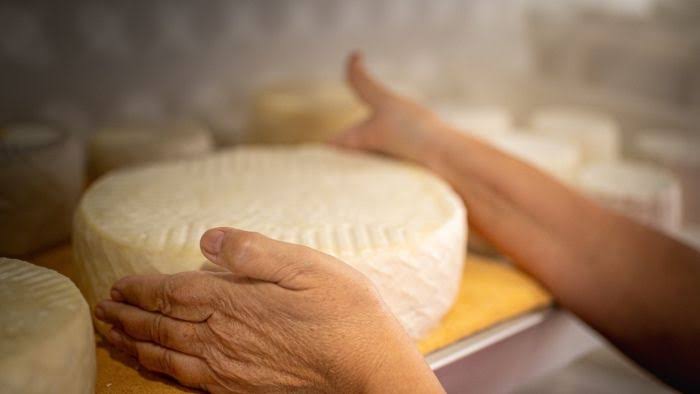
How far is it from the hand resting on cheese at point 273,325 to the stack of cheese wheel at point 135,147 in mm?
645

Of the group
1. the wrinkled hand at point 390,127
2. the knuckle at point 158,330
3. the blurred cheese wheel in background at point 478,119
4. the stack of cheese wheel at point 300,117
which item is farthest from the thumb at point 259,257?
the blurred cheese wheel in background at point 478,119

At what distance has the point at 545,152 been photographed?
151 cm

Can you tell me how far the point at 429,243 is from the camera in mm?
951

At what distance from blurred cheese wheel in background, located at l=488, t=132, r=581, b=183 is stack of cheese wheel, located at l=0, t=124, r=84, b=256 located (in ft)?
2.81

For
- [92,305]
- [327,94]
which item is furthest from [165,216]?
[327,94]

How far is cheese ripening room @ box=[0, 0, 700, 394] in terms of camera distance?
76 centimetres

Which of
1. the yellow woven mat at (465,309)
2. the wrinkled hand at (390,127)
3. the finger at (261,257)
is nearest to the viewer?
the finger at (261,257)

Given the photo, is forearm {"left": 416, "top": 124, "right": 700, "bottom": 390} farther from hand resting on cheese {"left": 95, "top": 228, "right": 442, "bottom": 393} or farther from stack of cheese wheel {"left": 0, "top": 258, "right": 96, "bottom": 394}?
stack of cheese wheel {"left": 0, "top": 258, "right": 96, "bottom": 394}

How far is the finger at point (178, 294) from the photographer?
0.77 metres

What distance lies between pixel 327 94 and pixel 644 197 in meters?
0.83

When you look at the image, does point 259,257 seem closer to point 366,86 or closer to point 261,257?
point 261,257

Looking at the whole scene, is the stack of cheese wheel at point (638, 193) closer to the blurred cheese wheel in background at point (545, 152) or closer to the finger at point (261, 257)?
the blurred cheese wheel in background at point (545, 152)

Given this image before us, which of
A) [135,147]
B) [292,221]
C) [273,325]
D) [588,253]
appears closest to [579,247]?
[588,253]

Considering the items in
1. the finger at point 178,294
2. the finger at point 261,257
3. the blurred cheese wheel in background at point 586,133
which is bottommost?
the blurred cheese wheel in background at point 586,133
